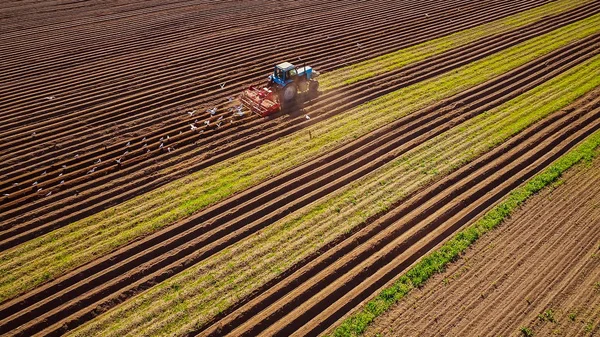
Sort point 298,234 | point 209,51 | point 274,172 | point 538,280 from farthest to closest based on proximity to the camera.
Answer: point 209,51 < point 274,172 < point 298,234 < point 538,280

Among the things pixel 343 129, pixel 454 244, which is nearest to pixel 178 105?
pixel 343 129

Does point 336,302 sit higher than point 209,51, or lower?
lower

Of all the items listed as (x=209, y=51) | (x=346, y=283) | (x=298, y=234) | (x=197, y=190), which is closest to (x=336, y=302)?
(x=346, y=283)

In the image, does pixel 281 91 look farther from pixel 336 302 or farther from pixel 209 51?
pixel 336 302

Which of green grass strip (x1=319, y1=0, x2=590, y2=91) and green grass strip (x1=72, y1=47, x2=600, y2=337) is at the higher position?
green grass strip (x1=319, y1=0, x2=590, y2=91)

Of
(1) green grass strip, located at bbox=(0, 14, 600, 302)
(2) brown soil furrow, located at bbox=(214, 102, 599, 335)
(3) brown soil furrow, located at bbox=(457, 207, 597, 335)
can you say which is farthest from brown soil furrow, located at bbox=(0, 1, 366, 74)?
(3) brown soil furrow, located at bbox=(457, 207, 597, 335)

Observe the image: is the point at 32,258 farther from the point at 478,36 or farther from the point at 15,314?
the point at 478,36

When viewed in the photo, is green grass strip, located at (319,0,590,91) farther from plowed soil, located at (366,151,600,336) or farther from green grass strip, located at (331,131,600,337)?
plowed soil, located at (366,151,600,336)

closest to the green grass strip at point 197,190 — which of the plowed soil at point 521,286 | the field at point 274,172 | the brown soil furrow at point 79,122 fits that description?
the field at point 274,172
